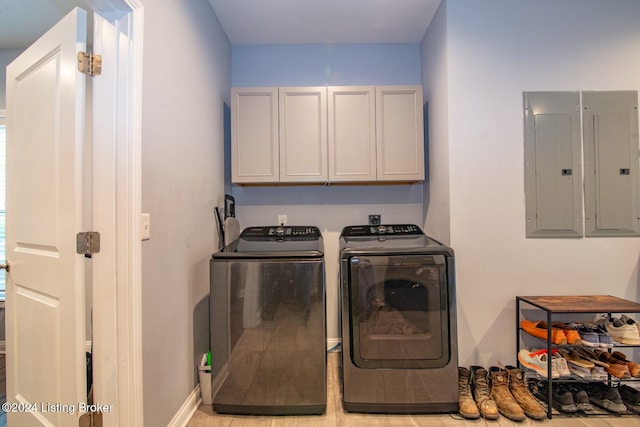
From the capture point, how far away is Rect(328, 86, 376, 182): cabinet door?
2.17 m

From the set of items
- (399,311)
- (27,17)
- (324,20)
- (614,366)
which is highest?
(324,20)

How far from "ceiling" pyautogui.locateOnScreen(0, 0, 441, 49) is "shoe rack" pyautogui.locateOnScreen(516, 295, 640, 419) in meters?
2.16

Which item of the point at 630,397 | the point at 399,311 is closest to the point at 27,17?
the point at 399,311

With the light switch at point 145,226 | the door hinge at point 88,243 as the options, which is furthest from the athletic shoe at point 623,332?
the door hinge at point 88,243

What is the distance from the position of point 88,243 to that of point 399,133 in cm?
202

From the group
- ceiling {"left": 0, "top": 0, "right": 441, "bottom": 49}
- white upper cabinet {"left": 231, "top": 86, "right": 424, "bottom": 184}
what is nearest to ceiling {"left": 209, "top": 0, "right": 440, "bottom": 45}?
ceiling {"left": 0, "top": 0, "right": 441, "bottom": 49}

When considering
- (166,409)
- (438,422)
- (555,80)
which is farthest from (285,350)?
(555,80)

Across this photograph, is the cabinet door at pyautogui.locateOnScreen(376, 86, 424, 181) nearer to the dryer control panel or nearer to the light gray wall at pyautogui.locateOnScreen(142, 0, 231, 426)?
the dryer control panel

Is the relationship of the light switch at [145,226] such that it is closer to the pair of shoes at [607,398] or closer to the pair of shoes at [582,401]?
the pair of shoes at [582,401]

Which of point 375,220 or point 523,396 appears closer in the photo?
point 523,396

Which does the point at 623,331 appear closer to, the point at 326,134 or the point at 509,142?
the point at 509,142

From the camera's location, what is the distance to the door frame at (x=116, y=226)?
3.73 feet

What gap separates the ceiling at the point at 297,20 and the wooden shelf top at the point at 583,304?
7.08 ft

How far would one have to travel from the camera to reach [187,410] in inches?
61.6
